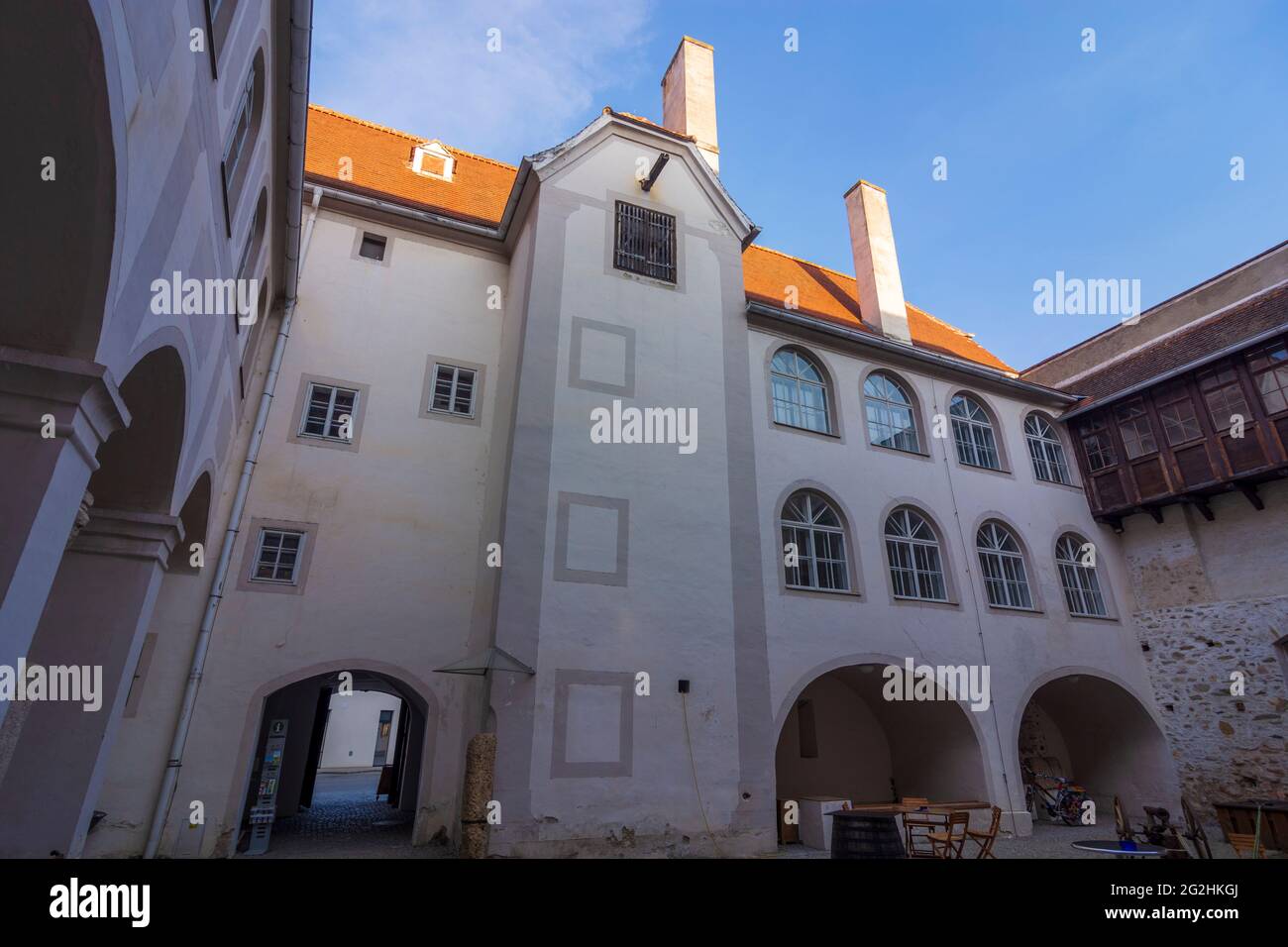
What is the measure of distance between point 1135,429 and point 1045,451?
187cm

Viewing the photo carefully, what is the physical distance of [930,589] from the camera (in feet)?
44.8

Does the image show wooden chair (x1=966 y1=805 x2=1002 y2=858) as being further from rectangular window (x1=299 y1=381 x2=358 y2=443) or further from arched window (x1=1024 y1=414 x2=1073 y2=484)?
rectangular window (x1=299 y1=381 x2=358 y2=443)

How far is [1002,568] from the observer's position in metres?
14.7

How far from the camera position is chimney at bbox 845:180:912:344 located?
1684 cm

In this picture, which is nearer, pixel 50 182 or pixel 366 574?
pixel 50 182

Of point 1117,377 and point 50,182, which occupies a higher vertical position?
point 1117,377

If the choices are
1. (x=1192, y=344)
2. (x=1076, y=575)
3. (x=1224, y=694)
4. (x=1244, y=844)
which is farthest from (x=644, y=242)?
(x=1224, y=694)

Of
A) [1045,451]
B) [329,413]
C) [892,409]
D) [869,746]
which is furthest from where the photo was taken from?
[1045,451]

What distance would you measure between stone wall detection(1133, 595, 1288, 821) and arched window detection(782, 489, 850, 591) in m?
7.86

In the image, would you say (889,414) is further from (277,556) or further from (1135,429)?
(277,556)

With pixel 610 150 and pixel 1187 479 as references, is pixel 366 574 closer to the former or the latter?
pixel 610 150

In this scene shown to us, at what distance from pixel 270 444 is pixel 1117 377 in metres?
19.2

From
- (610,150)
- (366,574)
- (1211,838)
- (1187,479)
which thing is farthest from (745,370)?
(1211,838)
